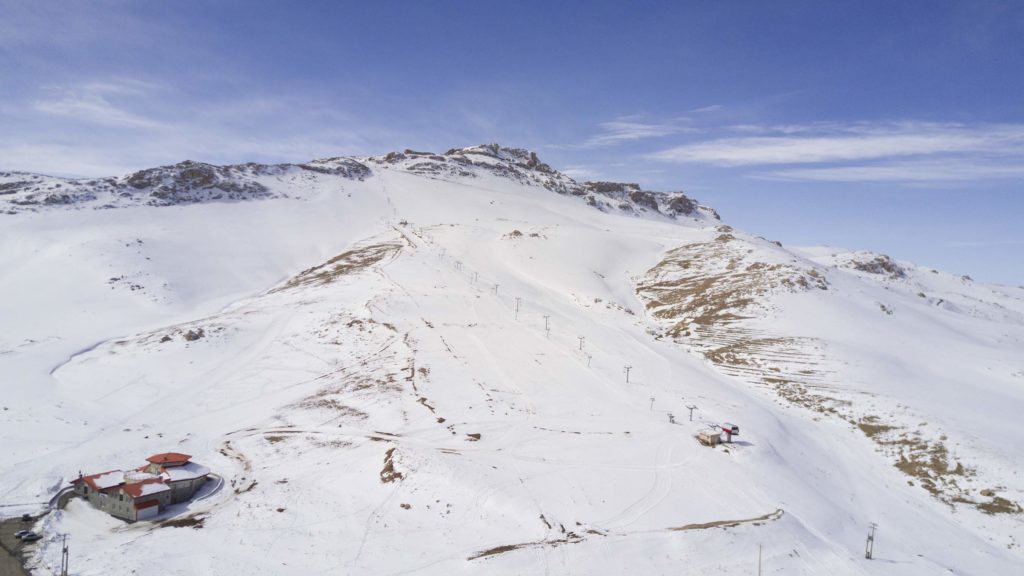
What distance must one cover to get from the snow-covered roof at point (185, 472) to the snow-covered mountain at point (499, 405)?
1218 millimetres

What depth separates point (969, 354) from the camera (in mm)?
39031

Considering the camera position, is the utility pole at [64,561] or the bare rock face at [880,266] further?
the bare rock face at [880,266]

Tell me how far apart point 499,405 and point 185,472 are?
48.9ft

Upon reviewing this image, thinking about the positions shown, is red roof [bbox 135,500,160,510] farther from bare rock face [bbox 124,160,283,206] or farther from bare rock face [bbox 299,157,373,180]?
bare rock face [bbox 299,157,373,180]

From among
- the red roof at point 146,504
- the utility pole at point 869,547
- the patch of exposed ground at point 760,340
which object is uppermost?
the patch of exposed ground at point 760,340

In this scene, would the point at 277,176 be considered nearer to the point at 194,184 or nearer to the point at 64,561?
the point at 194,184

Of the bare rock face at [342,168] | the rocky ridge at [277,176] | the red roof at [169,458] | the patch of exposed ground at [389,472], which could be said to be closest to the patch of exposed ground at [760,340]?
the patch of exposed ground at [389,472]

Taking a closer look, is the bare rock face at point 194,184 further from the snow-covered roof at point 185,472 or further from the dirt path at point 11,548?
the dirt path at point 11,548

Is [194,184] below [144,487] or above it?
above

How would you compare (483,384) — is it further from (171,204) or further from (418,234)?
(171,204)

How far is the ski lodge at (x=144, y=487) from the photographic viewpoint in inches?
810

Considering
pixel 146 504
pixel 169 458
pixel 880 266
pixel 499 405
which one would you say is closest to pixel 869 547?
pixel 499 405

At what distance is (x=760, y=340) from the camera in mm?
41312

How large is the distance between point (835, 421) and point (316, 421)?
95.9 ft
